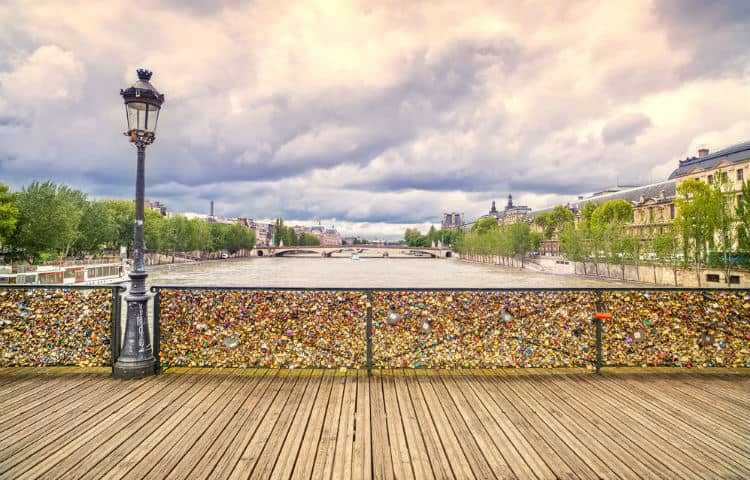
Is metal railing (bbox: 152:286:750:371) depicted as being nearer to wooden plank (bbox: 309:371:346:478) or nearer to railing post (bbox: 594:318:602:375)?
railing post (bbox: 594:318:602:375)

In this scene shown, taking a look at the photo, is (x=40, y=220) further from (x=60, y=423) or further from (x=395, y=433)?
(x=395, y=433)

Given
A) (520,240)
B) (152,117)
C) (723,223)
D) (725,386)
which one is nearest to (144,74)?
(152,117)

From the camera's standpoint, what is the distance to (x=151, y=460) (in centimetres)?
438

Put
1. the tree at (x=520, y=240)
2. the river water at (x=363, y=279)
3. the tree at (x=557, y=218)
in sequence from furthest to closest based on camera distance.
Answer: the tree at (x=557, y=218) < the tree at (x=520, y=240) < the river water at (x=363, y=279)

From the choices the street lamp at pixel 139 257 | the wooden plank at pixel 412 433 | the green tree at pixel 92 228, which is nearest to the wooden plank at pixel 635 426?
the wooden plank at pixel 412 433

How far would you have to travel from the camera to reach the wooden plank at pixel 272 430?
4277 millimetres

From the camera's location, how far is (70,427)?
5168 mm

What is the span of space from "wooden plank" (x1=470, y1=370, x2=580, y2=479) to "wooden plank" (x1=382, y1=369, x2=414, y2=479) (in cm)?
109

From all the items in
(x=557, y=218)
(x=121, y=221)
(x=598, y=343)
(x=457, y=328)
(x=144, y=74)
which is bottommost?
(x=598, y=343)

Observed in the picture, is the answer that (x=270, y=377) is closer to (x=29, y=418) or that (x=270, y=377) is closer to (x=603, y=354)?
(x=29, y=418)

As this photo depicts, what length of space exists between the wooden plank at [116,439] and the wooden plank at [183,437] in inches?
12.7

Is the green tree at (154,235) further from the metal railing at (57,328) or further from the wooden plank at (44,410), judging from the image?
the wooden plank at (44,410)

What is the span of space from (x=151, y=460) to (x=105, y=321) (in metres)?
3.91

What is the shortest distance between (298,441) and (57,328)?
5.47 m
